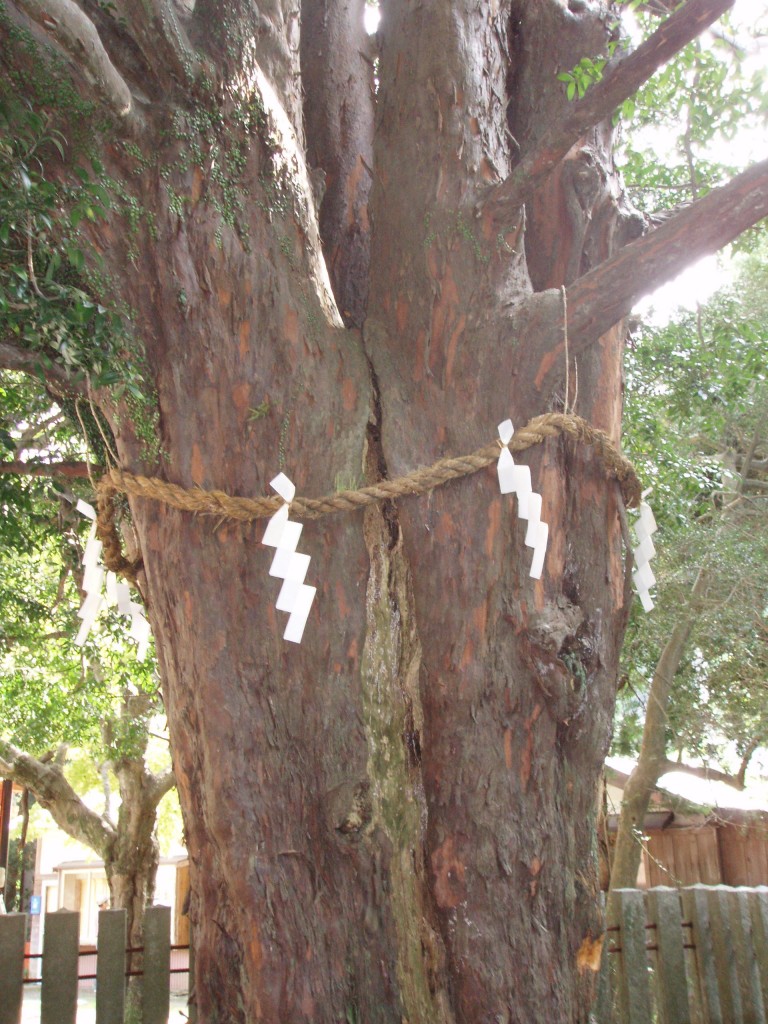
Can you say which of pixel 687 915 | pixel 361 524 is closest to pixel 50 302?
pixel 361 524

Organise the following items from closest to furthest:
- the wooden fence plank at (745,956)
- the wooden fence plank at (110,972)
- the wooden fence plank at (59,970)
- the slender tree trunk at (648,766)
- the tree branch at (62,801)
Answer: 1. the wooden fence plank at (59,970)
2. the wooden fence plank at (110,972)
3. the wooden fence plank at (745,956)
4. the slender tree trunk at (648,766)
5. the tree branch at (62,801)

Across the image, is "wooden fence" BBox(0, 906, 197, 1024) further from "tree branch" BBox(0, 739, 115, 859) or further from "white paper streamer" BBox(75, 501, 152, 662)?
"tree branch" BBox(0, 739, 115, 859)

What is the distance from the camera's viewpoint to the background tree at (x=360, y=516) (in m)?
1.96

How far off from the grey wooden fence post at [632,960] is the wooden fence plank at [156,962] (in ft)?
6.12

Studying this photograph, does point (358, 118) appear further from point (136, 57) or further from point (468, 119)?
point (136, 57)

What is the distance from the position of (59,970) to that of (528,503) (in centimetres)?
240

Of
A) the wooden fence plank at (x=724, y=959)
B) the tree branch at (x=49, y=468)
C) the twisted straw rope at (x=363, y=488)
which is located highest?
the tree branch at (x=49, y=468)

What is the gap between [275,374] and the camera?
85.7 inches

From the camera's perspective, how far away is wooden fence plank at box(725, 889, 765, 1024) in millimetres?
4031

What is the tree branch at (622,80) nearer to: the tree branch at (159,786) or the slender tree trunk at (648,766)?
the slender tree trunk at (648,766)

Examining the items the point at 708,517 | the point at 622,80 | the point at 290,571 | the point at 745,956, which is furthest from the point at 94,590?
the point at 708,517

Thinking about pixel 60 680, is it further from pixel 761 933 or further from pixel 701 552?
pixel 761 933

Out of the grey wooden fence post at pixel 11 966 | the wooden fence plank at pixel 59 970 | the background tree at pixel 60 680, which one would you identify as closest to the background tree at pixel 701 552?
the background tree at pixel 60 680

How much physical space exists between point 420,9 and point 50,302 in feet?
4.47
